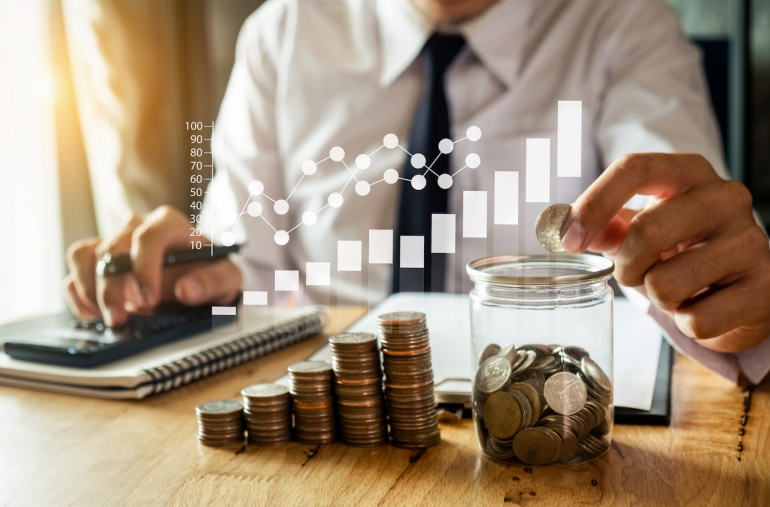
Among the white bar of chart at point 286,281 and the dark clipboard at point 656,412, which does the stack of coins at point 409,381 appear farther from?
the white bar of chart at point 286,281

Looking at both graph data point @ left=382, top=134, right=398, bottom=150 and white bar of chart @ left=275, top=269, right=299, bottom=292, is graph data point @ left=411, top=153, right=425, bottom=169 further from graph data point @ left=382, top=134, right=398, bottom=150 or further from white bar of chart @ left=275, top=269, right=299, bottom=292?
white bar of chart @ left=275, top=269, right=299, bottom=292

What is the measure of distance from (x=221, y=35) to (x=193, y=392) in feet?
2.11

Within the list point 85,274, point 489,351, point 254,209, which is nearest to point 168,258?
point 85,274

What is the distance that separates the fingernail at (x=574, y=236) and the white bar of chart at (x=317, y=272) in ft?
1.57

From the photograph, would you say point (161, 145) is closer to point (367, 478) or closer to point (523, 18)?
point (523, 18)

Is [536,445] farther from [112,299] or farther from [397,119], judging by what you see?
[397,119]

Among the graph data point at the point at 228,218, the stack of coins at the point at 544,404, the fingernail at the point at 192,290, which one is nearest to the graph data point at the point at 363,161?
the graph data point at the point at 228,218

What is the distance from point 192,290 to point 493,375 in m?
0.50

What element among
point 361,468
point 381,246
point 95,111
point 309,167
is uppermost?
point 95,111

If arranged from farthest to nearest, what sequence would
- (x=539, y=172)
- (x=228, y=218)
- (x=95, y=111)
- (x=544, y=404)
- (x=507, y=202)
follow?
(x=95, y=111) < (x=228, y=218) < (x=539, y=172) < (x=507, y=202) < (x=544, y=404)

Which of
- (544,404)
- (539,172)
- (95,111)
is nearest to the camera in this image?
(544,404)

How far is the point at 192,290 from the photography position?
91 cm

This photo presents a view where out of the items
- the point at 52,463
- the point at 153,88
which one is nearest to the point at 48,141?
the point at 153,88
